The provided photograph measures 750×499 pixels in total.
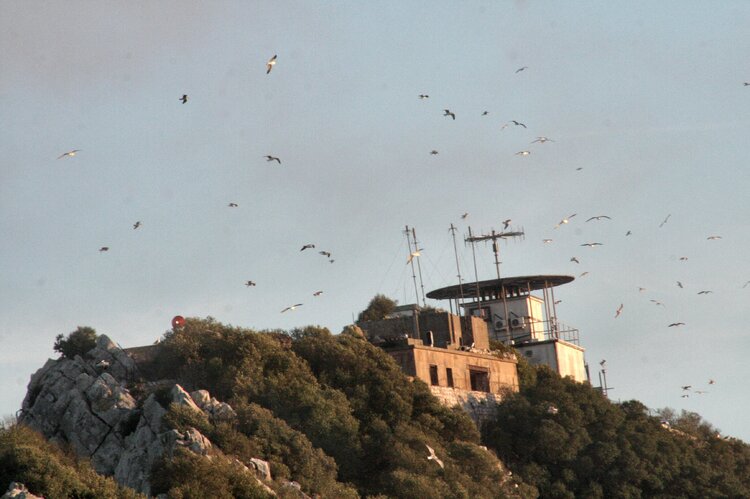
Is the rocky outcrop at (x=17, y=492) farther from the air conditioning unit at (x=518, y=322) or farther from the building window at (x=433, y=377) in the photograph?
the air conditioning unit at (x=518, y=322)

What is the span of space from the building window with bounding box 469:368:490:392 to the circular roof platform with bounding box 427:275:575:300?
1699 centimetres

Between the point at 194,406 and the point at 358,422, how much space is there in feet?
29.1

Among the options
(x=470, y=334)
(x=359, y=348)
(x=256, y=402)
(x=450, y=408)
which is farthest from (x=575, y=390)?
(x=256, y=402)

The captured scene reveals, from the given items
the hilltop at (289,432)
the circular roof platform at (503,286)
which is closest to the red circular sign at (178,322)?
the hilltop at (289,432)

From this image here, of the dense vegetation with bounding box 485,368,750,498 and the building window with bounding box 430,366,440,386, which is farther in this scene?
the building window with bounding box 430,366,440,386

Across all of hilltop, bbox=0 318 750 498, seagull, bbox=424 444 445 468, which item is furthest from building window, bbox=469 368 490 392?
seagull, bbox=424 444 445 468

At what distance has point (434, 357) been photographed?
2800 inches

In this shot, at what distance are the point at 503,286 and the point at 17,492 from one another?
52.5 metres

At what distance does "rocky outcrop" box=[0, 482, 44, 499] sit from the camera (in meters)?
44.0

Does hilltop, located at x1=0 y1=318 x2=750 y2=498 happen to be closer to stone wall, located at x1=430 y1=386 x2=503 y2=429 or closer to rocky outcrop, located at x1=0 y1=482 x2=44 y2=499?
stone wall, located at x1=430 y1=386 x2=503 y2=429

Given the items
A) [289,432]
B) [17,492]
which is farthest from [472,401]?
[17,492]

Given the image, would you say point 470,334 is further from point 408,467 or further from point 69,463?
point 69,463

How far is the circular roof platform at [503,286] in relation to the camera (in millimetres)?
92188

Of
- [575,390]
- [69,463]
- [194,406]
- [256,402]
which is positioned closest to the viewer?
[69,463]
